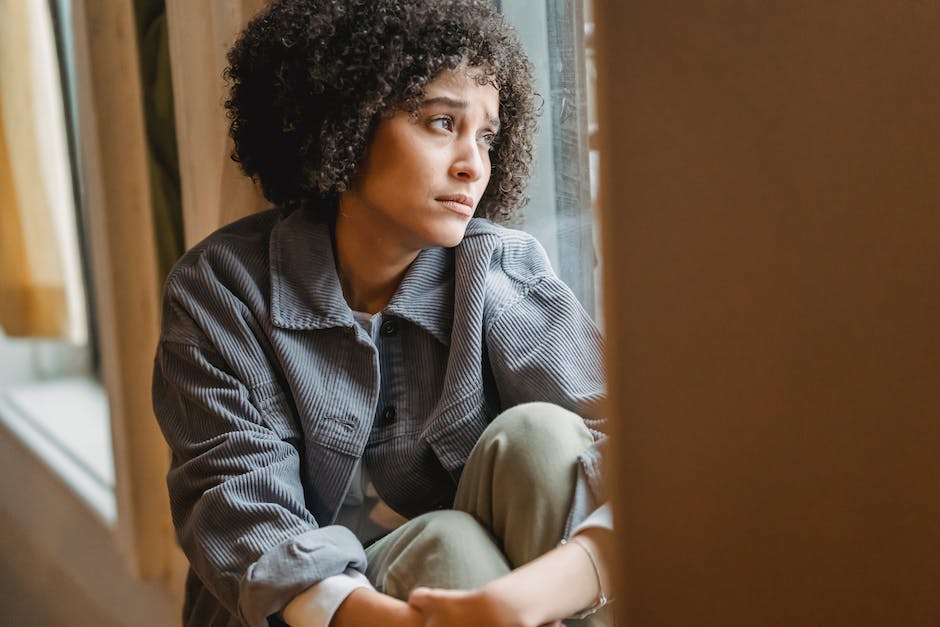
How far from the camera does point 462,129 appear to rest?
37.2 inches

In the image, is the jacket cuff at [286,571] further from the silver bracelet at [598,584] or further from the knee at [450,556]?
the silver bracelet at [598,584]

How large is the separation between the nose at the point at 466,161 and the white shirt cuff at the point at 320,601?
1.28ft

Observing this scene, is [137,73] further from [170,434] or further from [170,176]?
[170,434]

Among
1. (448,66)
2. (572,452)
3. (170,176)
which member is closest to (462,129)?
(448,66)

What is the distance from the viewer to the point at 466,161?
36.8 inches

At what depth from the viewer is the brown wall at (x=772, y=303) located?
21cm

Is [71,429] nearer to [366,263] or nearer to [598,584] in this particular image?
[366,263]

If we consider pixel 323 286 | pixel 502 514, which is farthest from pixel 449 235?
pixel 502 514

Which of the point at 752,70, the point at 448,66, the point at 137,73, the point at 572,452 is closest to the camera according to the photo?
the point at 752,70

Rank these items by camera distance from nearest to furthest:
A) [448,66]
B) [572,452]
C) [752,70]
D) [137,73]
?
[752,70] → [572,452] → [448,66] → [137,73]

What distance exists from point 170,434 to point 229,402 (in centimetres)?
9

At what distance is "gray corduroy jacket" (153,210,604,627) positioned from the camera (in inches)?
35.4

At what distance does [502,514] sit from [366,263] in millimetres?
321

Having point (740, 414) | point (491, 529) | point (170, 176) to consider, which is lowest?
point (491, 529)
